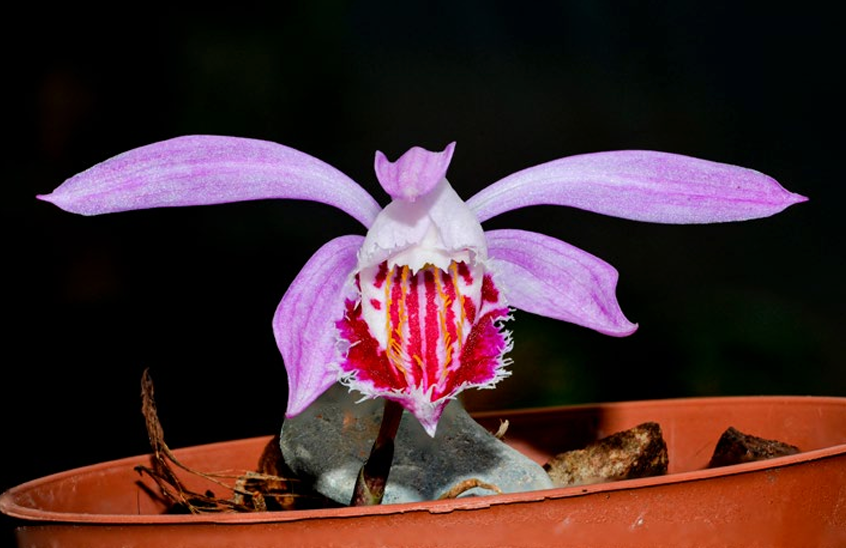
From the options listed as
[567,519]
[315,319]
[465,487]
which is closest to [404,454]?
[465,487]

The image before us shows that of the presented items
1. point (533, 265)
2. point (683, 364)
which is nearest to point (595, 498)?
point (533, 265)

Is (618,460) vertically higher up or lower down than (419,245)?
lower down

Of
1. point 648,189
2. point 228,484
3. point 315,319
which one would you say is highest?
point 648,189

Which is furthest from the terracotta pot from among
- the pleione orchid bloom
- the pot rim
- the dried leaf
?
the dried leaf

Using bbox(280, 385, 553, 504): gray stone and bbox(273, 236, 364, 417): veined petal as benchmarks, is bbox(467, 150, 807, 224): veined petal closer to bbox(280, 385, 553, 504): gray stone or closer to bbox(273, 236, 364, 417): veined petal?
bbox(273, 236, 364, 417): veined petal

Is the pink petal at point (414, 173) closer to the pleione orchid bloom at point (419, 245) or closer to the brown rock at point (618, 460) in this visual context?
the pleione orchid bloom at point (419, 245)

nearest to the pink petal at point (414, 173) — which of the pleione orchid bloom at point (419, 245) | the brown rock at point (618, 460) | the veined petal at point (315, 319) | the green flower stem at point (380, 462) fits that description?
the pleione orchid bloom at point (419, 245)

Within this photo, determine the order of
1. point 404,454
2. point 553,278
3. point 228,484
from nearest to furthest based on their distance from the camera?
1. point 553,278
2. point 404,454
3. point 228,484

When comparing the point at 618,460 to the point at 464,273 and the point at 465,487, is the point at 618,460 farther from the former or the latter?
the point at 464,273

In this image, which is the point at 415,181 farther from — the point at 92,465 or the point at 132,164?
the point at 92,465
